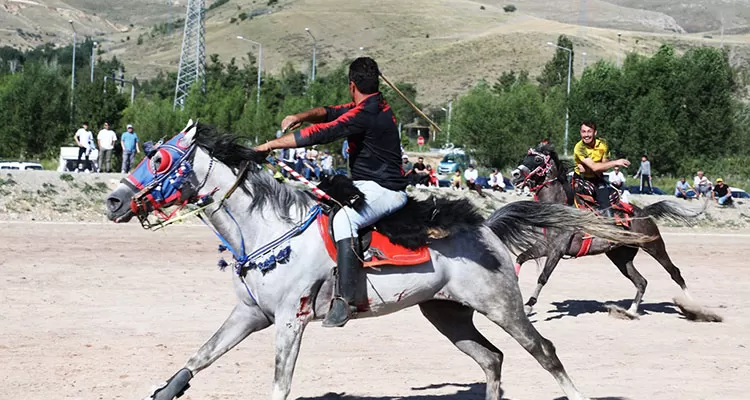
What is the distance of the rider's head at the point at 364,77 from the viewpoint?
321 inches

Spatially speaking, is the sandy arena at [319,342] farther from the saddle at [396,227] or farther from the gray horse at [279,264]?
the saddle at [396,227]

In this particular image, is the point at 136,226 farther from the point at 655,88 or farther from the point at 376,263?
the point at 655,88

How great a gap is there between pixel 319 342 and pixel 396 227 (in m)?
4.32

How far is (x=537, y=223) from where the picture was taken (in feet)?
29.5

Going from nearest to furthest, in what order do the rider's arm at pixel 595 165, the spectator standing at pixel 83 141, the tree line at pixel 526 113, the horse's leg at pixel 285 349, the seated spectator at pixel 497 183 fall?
the horse's leg at pixel 285 349, the rider's arm at pixel 595 165, the spectator standing at pixel 83 141, the seated spectator at pixel 497 183, the tree line at pixel 526 113

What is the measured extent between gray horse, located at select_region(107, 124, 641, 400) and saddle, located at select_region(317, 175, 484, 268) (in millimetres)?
88

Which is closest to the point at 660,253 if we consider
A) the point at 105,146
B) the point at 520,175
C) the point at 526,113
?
the point at 520,175

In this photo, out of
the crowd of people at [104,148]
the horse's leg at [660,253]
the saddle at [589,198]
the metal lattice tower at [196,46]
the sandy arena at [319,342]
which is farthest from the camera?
the metal lattice tower at [196,46]

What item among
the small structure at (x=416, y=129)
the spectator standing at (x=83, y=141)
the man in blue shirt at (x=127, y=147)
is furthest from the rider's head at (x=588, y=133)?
the small structure at (x=416, y=129)

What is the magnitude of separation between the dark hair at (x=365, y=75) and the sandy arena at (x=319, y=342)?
3115mm

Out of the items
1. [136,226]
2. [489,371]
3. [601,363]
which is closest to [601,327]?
[601,363]

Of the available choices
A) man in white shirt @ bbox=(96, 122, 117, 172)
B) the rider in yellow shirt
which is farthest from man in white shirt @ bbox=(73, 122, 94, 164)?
the rider in yellow shirt

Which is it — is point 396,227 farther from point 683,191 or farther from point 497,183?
point 683,191

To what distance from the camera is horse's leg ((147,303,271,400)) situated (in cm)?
784
